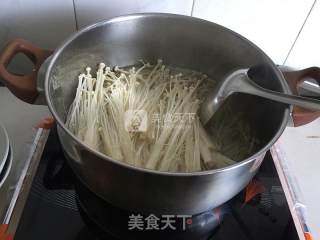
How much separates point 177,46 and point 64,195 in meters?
0.41

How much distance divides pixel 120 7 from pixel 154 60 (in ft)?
0.47

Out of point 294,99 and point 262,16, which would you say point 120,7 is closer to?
point 262,16

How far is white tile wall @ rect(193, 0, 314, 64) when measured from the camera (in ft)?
2.56

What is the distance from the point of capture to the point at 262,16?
31.9 inches

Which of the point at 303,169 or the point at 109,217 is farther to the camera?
the point at 303,169

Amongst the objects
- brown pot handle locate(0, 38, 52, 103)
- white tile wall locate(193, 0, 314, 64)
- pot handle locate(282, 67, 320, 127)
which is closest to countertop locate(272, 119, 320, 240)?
pot handle locate(282, 67, 320, 127)

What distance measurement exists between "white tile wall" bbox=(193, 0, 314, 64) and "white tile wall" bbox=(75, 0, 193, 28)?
1.5 inches

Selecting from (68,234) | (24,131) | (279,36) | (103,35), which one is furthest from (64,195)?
(279,36)

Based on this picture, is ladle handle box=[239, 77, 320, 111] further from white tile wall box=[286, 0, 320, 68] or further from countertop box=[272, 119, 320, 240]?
white tile wall box=[286, 0, 320, 68]

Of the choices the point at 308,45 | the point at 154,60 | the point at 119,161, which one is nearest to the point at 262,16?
the point at 308,45

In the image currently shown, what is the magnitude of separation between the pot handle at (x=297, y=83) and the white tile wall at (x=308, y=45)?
0.75 ft

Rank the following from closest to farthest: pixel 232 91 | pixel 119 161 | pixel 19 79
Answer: pixel 119 161
pixel 19 79
pixel 232 91

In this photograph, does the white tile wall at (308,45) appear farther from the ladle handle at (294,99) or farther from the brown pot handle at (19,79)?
the brown pot handle at (19,79)

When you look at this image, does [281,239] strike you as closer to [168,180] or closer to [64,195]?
[168,180]
